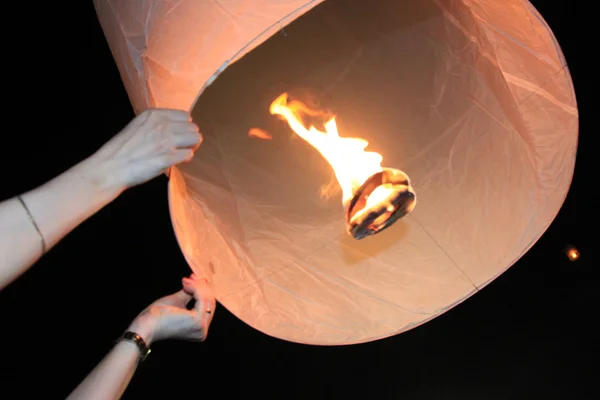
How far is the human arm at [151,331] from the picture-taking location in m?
0.83

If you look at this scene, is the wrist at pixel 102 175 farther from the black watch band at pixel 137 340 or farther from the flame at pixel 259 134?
the flame at pixel 259 134

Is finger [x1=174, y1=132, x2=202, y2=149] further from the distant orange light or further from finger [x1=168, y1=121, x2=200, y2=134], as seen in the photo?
the distant orange light

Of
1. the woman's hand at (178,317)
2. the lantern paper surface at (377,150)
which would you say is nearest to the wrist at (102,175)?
the lantern paper surface at (377,150)

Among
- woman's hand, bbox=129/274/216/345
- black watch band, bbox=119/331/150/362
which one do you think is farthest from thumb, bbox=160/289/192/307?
black watch band, bbox=119/331/150/362

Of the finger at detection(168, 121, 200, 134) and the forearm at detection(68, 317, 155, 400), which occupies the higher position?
the finger at detection(168, 121, 200, 134)

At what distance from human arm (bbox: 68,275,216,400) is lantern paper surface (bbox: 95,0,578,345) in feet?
0.18

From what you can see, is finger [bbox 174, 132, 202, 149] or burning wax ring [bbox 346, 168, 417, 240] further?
burning wax ring [bbox 346, 168, 417, 240]

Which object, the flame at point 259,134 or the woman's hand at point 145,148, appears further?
the flame at point 259,134

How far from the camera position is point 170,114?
0.71m

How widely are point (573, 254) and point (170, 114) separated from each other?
66.5 inches

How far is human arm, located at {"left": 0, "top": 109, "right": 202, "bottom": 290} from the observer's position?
573mm

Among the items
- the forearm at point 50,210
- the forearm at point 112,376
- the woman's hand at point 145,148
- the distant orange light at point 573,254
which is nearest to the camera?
the forearm at point 50,210

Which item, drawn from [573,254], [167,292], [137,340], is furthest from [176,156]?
[573,254]

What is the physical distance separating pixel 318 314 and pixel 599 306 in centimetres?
141
